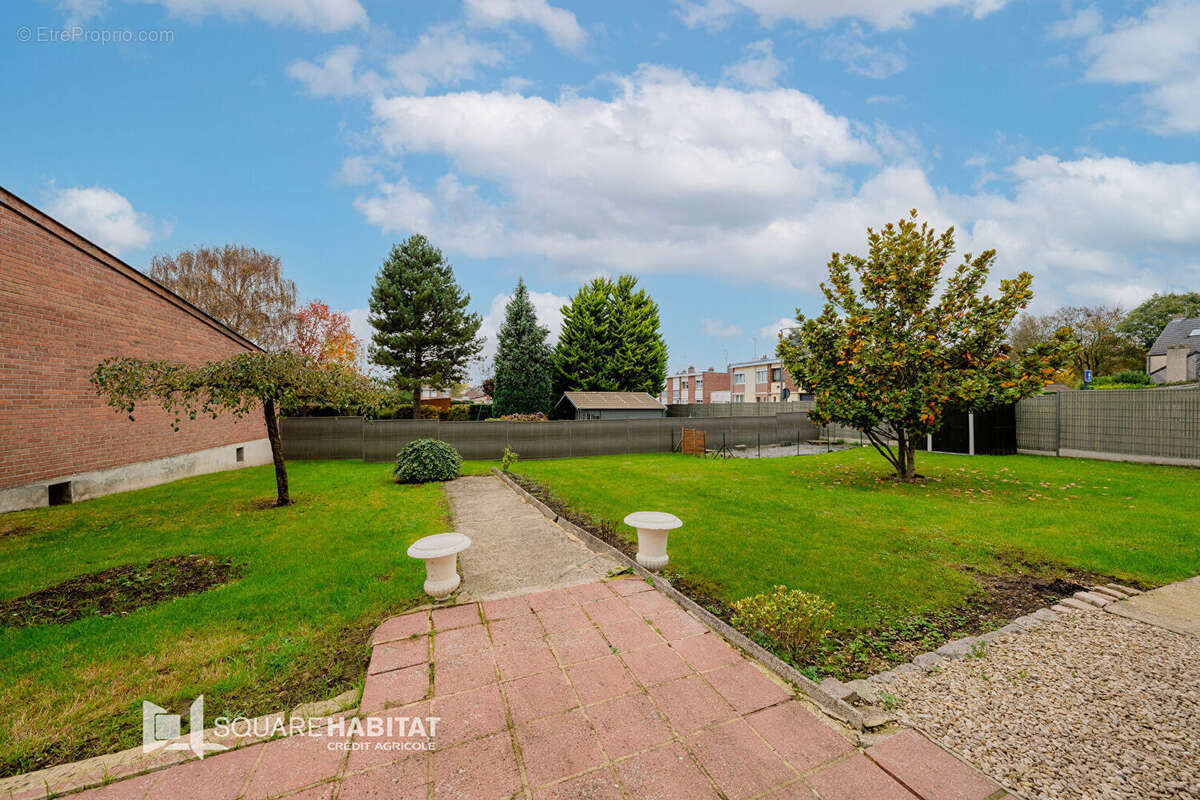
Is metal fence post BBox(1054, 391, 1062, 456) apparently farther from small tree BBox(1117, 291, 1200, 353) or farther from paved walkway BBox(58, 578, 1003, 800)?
small tree BBox(1117, 291, 1200, 353)

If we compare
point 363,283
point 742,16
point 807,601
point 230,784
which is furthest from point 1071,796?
point 363,283

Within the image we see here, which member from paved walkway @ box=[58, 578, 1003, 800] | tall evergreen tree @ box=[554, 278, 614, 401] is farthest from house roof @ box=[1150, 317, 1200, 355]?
paved walkway @ box=[58, 578, 1003, 800]

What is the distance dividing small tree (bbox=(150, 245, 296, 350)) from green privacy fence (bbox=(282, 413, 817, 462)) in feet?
37.7

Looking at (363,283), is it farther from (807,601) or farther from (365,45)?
(807,601)

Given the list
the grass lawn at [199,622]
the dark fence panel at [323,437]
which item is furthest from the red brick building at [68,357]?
the dark fence panel at [323,437]

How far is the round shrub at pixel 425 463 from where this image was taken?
426 inches

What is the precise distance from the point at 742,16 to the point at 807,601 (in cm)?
1113

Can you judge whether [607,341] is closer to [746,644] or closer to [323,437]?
[323,437]

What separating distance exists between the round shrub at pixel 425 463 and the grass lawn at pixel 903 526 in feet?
8.03

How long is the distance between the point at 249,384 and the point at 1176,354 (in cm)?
4831

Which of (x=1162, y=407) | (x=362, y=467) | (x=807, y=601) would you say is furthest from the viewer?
(x=362, y=467)

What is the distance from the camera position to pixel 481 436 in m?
16.2

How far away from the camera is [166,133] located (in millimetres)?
9570

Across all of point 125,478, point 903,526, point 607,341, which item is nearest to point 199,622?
point 903,526
